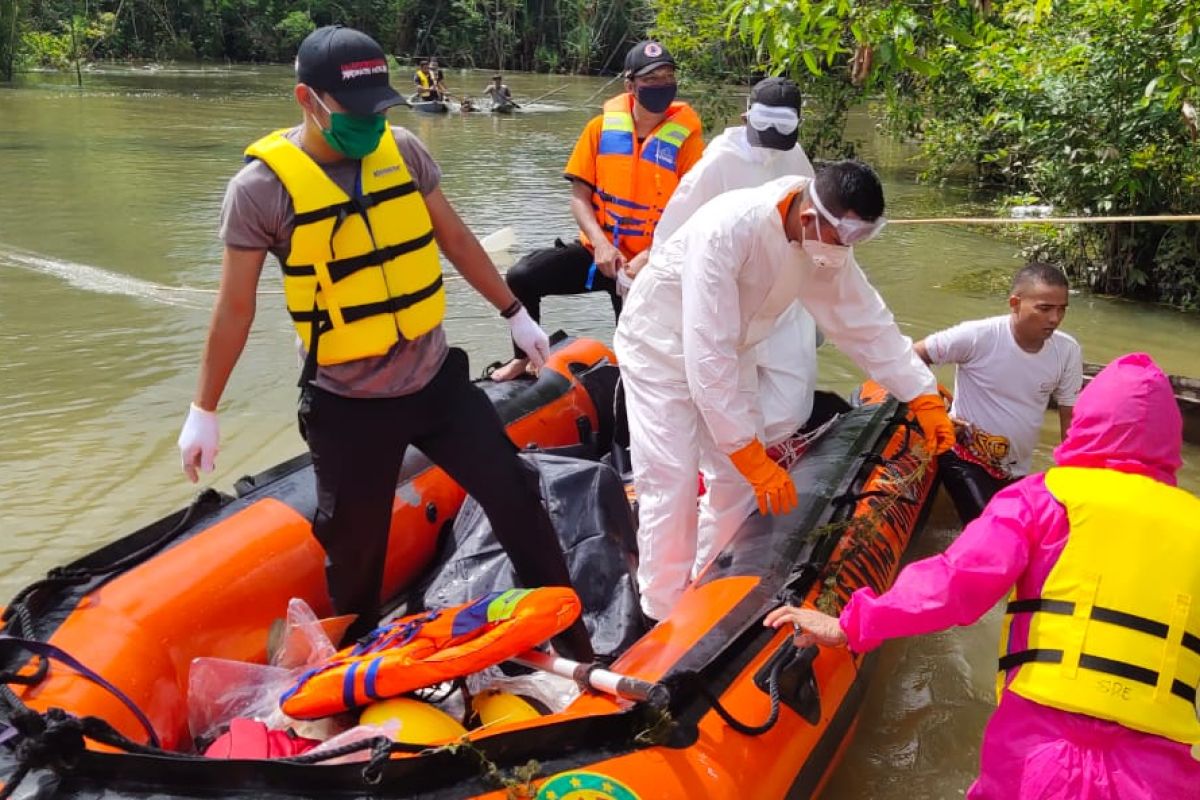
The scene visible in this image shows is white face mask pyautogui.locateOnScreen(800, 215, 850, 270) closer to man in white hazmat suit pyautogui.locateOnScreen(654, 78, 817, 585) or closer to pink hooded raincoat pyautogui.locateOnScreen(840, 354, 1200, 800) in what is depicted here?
man in white hazmat suit pyautogui.locateOnScreen(654, 78, 817, 585)

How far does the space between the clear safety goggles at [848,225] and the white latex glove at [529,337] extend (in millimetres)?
848

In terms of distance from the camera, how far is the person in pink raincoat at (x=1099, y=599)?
1.77 metres

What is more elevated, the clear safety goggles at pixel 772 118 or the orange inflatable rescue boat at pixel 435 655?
the clear safety goggles at pixel 772 118

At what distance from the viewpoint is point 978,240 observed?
976 centimetres

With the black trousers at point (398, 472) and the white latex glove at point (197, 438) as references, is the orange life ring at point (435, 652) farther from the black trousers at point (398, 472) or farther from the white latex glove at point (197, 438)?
the white latex glove at point (197, 438)

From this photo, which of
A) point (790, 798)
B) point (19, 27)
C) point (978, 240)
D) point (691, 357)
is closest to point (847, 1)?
point (691, 357)

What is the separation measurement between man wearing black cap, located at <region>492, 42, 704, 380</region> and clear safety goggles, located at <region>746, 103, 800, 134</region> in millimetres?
589

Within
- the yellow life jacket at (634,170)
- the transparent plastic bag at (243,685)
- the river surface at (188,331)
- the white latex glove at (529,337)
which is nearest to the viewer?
the transparent plastic bag at (243,685)

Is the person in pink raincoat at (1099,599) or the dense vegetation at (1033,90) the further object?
the dense vegetation at (1033,90)

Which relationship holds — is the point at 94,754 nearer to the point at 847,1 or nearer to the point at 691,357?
the point at 691,357

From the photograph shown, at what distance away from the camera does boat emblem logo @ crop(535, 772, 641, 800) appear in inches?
77.0

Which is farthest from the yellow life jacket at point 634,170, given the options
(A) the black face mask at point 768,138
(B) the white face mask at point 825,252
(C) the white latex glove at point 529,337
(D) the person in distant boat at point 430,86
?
(D) the person in distant boat at point 430,86

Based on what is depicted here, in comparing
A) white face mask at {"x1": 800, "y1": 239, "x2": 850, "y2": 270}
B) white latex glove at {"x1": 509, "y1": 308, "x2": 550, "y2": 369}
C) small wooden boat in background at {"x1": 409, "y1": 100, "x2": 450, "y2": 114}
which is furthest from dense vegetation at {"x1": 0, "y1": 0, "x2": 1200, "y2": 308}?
small wooden boat in background at {"x1": 409, "y1": 100, "x2": 450, "y2": 114}

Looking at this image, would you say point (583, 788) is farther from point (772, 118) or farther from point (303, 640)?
point (772, 118)
